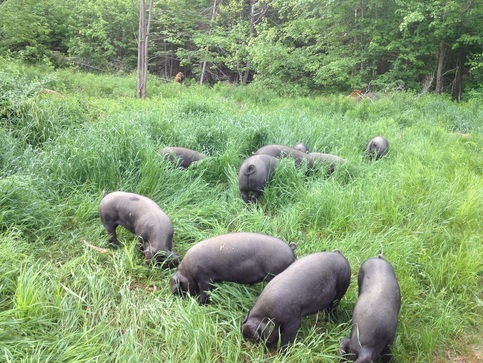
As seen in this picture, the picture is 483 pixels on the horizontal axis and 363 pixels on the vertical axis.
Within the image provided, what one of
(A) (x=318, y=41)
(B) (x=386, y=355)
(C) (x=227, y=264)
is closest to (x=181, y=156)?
(C) (x=227, y=264)

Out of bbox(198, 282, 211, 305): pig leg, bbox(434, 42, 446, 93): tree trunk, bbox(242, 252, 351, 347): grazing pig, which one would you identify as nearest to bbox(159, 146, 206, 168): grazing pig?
bbox(198, 282, 211, 305): pig leg

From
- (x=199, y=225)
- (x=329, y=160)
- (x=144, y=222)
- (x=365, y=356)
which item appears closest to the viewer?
(x=365, y=356)

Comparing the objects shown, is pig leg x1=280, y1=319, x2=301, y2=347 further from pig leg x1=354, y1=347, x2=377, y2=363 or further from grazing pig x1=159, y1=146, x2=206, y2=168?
grazing pig x1=159, y1=146, x2=206, y2=168

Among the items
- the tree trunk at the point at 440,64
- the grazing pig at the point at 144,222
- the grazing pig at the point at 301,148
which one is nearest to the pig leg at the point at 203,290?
the grazing pig at the point at 144,222

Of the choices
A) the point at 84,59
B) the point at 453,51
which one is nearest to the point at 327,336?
the point at 453,51

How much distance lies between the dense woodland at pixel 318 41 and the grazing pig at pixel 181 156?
24.1 feet

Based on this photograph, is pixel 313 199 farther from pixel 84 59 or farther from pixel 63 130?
pixel 84 59

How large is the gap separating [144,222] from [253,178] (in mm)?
1357

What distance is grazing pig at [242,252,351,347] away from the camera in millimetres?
2281

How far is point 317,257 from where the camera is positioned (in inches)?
103

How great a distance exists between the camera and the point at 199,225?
3740 millimetres

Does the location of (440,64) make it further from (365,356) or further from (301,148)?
(365,356)

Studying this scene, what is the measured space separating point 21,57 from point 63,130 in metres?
10.9

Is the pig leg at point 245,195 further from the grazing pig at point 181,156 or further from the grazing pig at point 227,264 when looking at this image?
the grazing pig at point 227,264
